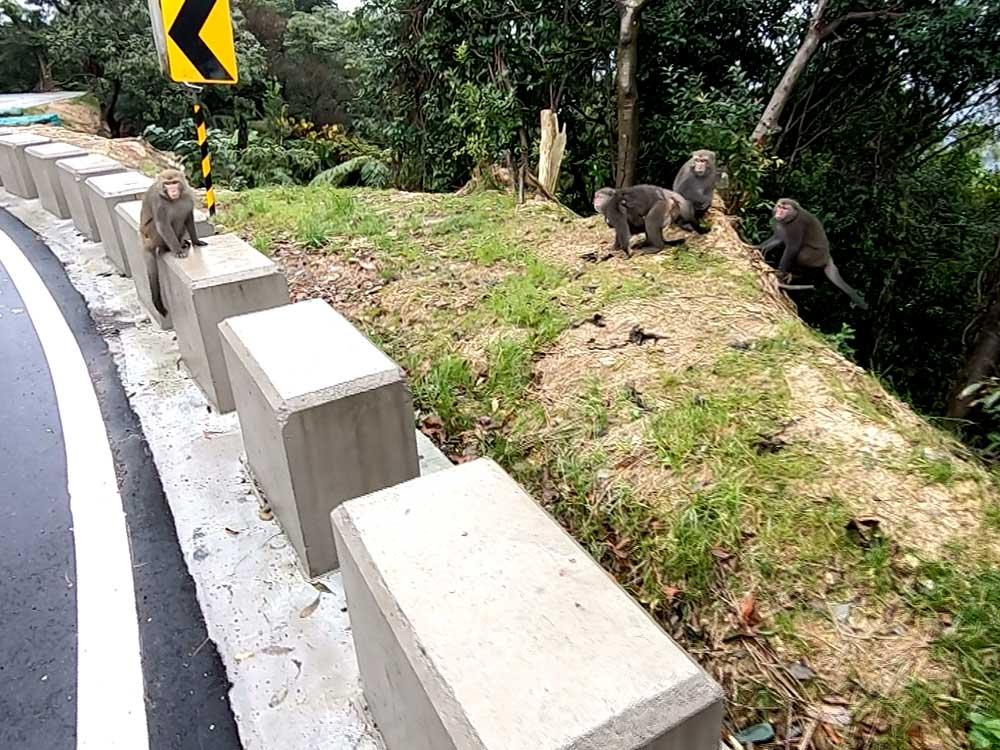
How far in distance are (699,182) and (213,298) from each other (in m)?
3.98

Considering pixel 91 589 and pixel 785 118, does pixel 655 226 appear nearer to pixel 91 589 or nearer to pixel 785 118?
pixel 91 589

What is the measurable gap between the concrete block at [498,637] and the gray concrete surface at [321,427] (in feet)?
1.68

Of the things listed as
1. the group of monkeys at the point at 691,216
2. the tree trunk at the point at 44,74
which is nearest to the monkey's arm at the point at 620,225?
the group of monkeys at the point at 691,216

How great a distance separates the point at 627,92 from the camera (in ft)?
26.0

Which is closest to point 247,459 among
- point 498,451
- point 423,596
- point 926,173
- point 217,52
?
point 498,451

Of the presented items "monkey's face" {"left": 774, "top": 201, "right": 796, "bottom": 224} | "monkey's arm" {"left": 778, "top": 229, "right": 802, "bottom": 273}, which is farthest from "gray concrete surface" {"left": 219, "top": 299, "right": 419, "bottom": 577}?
"monkey's arm" {"left": 778, "top": 229, "right": 802, "bottom": 273}

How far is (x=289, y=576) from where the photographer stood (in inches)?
114

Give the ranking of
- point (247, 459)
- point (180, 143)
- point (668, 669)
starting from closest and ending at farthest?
1. point (668, 669)
2. point (247, 459)
3. point (180, 143)

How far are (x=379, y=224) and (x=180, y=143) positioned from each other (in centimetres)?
960

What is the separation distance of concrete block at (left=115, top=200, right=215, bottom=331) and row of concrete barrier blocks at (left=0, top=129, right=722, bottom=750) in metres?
2.07

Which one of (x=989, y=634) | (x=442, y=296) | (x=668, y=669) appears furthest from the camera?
(x=442, y=296)

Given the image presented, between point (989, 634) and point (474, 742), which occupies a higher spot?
point (474, 742)

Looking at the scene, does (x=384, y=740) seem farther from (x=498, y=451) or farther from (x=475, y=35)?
(x=475, y=35)

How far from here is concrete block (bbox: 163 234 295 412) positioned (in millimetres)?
3875
